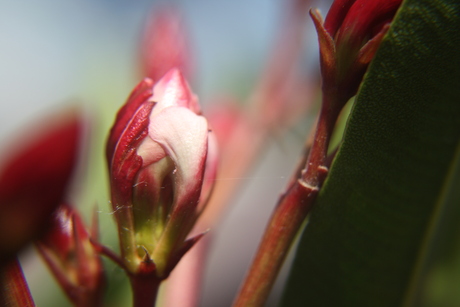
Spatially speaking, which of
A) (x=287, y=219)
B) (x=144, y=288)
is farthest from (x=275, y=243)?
(x=144, y=288)

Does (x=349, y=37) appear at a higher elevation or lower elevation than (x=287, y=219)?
higher

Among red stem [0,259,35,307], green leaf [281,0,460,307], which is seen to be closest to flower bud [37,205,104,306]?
red stem [0,259,35,307]

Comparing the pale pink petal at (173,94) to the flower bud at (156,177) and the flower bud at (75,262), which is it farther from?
the flower bud at (75,262)

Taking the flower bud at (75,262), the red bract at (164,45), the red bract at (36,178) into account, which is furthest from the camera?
the red bract at (164,45)

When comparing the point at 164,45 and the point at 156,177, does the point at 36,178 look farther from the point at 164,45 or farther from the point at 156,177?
the point at 164,45

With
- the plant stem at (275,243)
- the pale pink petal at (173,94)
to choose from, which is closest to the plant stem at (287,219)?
the plant stem at (275,243)

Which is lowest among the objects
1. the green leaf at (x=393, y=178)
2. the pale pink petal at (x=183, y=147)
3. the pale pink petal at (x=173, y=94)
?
the green leaf at (x=393, y=178)

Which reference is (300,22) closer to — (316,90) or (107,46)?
(316,90)
